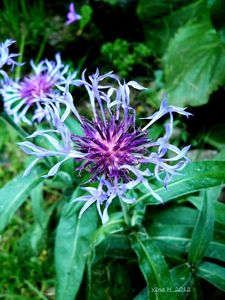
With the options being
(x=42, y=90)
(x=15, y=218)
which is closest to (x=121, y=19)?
(x=42, y=90)

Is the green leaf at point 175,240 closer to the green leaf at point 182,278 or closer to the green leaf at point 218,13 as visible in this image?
the green leaf at point 182,278

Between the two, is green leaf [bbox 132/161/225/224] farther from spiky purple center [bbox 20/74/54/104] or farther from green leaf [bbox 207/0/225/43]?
green leaf [bbox 207/0/225/43]

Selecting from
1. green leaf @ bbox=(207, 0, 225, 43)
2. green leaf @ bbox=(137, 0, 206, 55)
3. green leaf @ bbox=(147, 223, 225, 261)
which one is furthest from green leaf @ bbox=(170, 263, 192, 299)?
green leaf @ bbox=(137, 0, 206, 55)

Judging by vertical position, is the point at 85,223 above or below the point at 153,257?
above

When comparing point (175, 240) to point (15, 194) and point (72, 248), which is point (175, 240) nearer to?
point (72, 248)

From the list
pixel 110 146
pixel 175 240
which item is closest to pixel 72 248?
pixel 175 240

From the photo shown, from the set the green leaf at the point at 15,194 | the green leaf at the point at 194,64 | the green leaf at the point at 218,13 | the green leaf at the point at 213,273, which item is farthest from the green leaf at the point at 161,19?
the green leaf at the point at 213,273

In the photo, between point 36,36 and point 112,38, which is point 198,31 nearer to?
point 112,38
